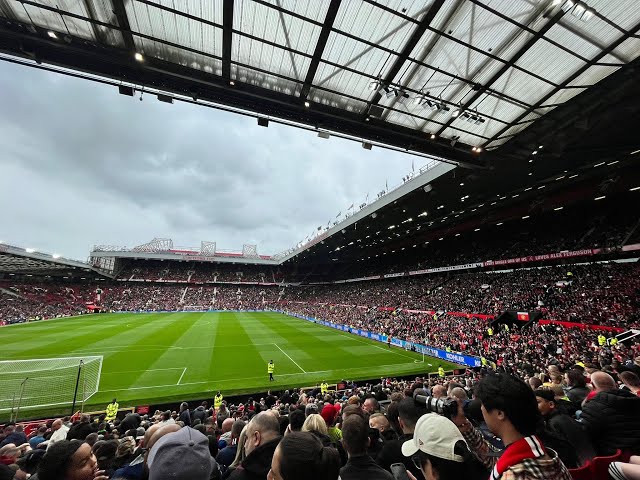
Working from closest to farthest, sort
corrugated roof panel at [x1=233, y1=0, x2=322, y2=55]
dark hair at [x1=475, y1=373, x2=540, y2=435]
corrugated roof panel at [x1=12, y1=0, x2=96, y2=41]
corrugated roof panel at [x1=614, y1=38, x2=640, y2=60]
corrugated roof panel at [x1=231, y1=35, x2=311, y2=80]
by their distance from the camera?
dark hair at [x1=475, y1=373, x2=540, y2=435] → corrugated roof panel at [x1=12, y1=0, x2=96, y2=41] → corrugated roof panel at [x1=233, y1=0, x2=322, y2=55] → corrugated roof panel at [x1=231, y1=35, x2=311, y2=80] → corrugated roof panel at [x1=614, y1=38, x2=640, y2=60]

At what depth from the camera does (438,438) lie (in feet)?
6.07

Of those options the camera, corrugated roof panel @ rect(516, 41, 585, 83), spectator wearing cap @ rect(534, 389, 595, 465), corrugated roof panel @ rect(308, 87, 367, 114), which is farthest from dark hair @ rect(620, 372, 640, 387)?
corrugated roof panel @ rect(308, 87, 367, 114)

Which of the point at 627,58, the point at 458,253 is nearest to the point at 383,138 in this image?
the point at 627,58

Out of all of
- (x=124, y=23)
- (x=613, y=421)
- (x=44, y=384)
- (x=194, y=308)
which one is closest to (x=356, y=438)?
(x=613, y=421)

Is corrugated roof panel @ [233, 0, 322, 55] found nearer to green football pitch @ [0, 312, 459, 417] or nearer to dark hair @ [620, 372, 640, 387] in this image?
dark hair @ [620, 372, 640, 387]

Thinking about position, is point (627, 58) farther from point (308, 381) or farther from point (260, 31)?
point (308, 381)

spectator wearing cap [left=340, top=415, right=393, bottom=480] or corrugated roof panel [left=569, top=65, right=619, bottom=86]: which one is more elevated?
corrugated roof panel [left=569, top=65, right=619, bottom=86]

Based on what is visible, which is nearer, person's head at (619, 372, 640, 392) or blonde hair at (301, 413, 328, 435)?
blonde hair at (301, 413, 328, 435)

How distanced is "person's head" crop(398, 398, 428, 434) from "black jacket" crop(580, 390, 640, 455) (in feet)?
5.04

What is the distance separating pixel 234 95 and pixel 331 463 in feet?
31.3

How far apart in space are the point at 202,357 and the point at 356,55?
70.3ft

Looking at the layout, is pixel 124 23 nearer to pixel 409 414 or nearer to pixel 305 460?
pixel 305 460

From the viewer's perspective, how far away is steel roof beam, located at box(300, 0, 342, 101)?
272 inches

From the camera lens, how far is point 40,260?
139 feet
